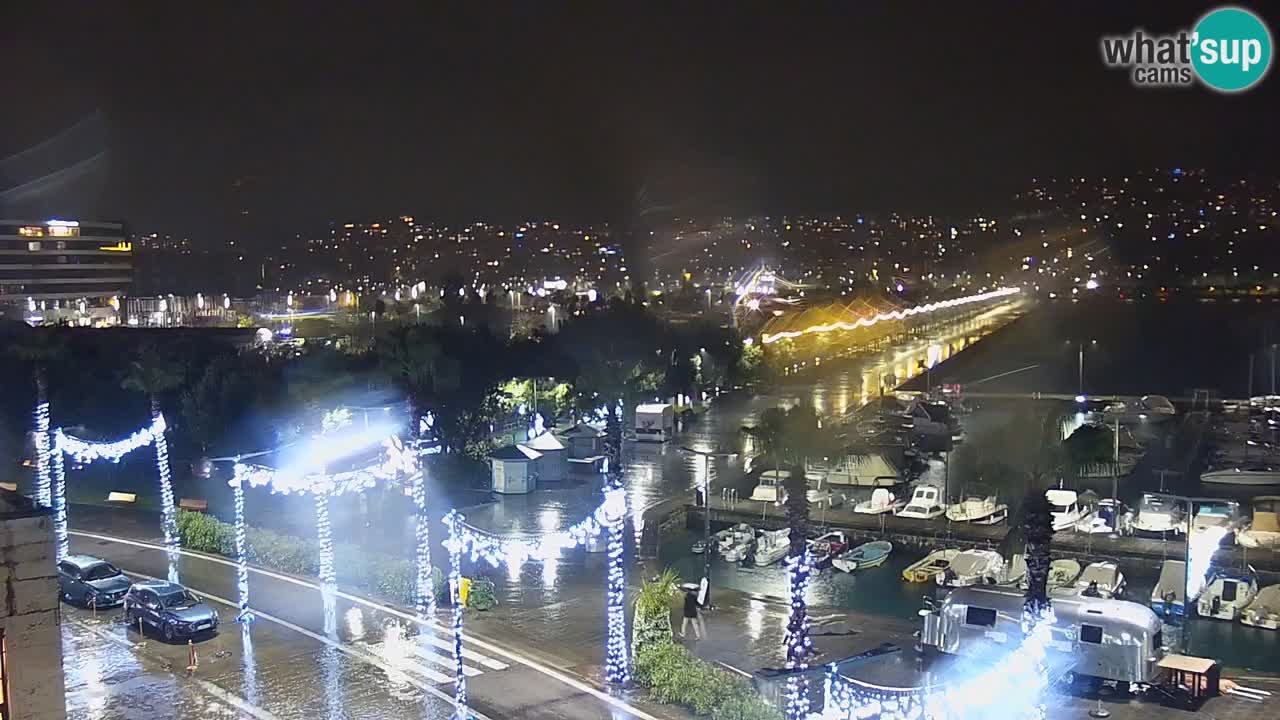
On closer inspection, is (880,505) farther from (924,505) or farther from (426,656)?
(426,656)

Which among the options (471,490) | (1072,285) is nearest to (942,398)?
(471,490)

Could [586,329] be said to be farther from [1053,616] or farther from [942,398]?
[1053,616]

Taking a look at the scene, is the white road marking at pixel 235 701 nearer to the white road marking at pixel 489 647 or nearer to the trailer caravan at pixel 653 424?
the white road marking at pixel 489 647

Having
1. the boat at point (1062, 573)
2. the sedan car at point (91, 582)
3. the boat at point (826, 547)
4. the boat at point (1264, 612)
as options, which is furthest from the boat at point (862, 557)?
the sedan car at point (91, 582)

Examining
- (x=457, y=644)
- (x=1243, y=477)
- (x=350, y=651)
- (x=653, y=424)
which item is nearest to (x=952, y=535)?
(x=1243, y=477)

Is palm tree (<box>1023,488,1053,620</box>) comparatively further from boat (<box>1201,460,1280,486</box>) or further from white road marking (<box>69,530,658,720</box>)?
boat (<box>1201,460,1280,486</box>)

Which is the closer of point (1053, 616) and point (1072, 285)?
point (1053, 616)
